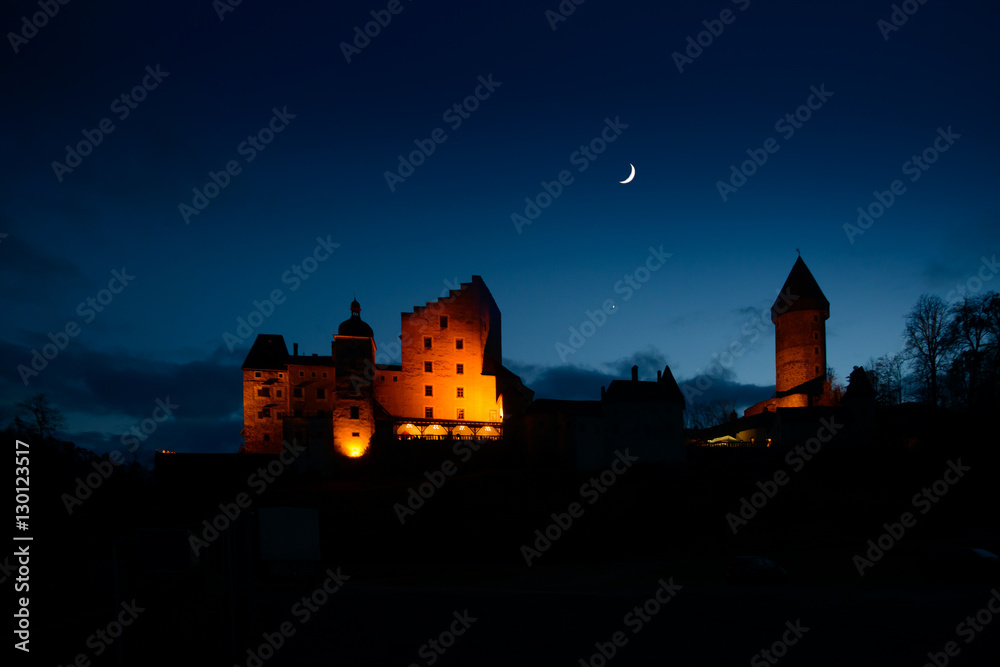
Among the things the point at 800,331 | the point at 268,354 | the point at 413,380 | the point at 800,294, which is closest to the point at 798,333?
the point at 800,331

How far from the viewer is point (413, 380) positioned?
70.9m

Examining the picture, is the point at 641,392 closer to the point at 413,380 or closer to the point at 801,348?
the point at 413,380

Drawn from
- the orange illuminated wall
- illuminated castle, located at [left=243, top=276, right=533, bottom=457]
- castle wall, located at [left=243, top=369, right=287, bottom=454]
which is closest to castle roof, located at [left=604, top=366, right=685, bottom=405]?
illuminated castle, located at [left=243, top=276, right=533, bottom=457]

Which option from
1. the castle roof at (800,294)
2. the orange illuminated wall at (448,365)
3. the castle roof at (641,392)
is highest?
the castle roof at (800,294)

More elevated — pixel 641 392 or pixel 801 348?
pixel 801 348

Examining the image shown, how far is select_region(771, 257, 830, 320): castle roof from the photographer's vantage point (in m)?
92.1

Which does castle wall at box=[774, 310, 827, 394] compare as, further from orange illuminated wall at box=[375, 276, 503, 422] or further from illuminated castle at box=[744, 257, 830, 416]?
orange illuminated wall at box=[375, 276, 503, 422]

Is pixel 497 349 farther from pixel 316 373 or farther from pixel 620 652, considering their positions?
pixel 620 652

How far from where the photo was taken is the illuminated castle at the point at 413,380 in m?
67.9

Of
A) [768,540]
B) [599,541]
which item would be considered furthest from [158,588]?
[768,540]

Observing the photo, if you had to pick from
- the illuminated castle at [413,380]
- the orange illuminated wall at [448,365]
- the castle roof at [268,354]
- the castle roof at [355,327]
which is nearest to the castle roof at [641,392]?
the illuminated castle at [413,380]

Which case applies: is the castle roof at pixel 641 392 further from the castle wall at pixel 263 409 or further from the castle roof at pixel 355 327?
the castle wall at pixel 263 409

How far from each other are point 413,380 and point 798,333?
159 ft

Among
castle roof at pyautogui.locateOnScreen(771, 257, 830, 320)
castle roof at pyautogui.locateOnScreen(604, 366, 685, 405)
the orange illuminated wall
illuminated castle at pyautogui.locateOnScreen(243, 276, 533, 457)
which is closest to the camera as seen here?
castle roof at pyautogui.locateOnScreen(604, 366, 685, 405)
